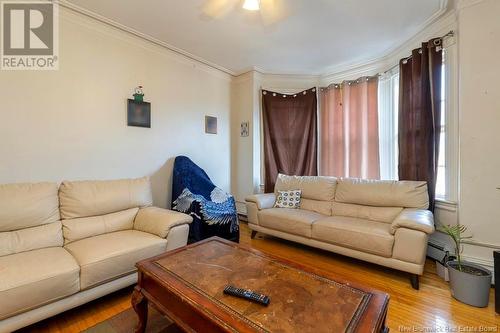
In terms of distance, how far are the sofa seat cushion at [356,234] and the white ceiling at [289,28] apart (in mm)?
2213

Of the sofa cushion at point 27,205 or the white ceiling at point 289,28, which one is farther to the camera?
the white ceiling at point 289,28

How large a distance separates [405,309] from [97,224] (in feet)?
8.82

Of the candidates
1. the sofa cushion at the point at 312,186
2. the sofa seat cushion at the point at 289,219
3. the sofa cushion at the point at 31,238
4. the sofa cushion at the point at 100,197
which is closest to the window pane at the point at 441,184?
the sofa cushion at the point at 312,186

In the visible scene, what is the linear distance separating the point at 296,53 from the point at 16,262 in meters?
3.64

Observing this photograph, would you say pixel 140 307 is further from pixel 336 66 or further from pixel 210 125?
pixel 336 66

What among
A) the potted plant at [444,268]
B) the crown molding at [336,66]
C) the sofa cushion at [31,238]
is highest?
the crown molding at [336,66]

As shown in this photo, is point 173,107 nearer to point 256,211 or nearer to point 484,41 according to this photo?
point 256,211

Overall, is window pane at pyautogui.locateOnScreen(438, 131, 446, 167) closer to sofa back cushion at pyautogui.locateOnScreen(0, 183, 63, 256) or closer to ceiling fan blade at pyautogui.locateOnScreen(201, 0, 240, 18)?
ceiling fan blade at pyautogui.locateOnScreen(201, 0, 240, 18)

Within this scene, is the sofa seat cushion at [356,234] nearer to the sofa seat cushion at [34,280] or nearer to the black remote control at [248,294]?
the black remote control at [248,294]

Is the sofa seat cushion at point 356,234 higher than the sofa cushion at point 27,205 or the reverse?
the reverse

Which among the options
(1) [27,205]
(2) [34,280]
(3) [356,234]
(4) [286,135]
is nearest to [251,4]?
(4) [286,135]

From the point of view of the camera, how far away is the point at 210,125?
3.84 m

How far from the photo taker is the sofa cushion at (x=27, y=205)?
69.2 inches

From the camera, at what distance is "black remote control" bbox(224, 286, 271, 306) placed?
3.68 feet
